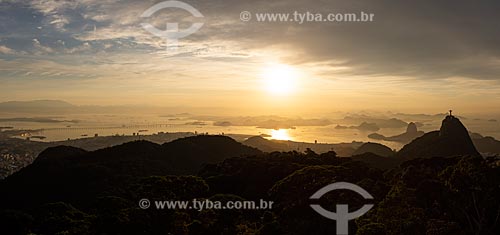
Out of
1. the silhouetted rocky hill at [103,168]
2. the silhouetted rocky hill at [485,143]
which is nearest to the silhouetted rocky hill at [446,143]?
the silhouetted rocky hill at [103,168]

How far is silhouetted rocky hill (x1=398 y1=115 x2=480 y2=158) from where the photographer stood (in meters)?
115

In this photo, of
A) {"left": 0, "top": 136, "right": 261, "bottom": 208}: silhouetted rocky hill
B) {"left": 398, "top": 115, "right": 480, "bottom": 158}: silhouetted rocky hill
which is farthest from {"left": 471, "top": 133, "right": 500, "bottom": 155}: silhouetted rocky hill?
{"left": 0, "top": 136, "right": 261, "bottom": 208}: silhouetted rocky hill

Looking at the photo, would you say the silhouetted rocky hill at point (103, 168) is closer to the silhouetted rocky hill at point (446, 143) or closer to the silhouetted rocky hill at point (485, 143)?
the silhouetted rocky hill at point (446, 143)

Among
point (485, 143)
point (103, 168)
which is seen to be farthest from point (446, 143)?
point (103, 168)

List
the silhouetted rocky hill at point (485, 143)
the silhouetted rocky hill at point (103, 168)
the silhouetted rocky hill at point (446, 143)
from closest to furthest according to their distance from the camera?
the silhouetted rocky hill at point (103, 168) → the silhouetted rocky hill at point (446, 143) → the silhouetted rocky hill at point (485, 143)

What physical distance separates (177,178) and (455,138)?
113340 millimetres

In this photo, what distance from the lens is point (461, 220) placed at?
22859 millimetres

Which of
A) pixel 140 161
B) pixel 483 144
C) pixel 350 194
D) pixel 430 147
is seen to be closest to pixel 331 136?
pixel 430 147

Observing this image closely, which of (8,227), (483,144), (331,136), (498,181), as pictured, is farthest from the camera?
(483,144)

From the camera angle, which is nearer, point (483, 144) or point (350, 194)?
point (350, 194)

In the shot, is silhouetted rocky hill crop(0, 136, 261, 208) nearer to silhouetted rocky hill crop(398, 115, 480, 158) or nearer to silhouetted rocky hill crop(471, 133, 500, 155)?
silhouetted rocky hill crop(398, 115, 480, 158)

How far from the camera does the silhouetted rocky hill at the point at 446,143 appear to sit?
376ft

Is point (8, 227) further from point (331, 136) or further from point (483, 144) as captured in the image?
point (483, 144)

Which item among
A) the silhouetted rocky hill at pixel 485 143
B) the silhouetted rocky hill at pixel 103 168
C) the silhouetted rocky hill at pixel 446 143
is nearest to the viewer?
the silhouetted rocky hill at pixel 103 168
